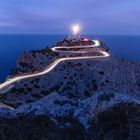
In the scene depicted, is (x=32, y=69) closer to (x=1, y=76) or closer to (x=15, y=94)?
(x=15, y=94)

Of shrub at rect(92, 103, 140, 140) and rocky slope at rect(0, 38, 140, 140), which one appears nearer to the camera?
shrub at rect(92, 103, 140, 140)

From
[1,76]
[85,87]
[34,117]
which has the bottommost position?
[1,76]

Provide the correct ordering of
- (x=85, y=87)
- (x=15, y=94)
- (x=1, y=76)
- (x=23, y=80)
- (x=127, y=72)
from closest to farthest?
(x=15, y=94), (x=23, y=80), (x=85, y=87), (x=127, y=72), (x=1, y=76)

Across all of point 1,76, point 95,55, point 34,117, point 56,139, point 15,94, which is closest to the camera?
point 56,139

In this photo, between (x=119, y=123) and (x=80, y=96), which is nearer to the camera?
(x=119, y=123)

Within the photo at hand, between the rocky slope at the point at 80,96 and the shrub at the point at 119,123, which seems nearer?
the shrub at the point at 119,123

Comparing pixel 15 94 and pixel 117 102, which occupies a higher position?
pixel 117 102

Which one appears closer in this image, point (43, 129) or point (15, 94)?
point (43, 129)

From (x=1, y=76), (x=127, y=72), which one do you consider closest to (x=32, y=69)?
(x=127, y=72)
